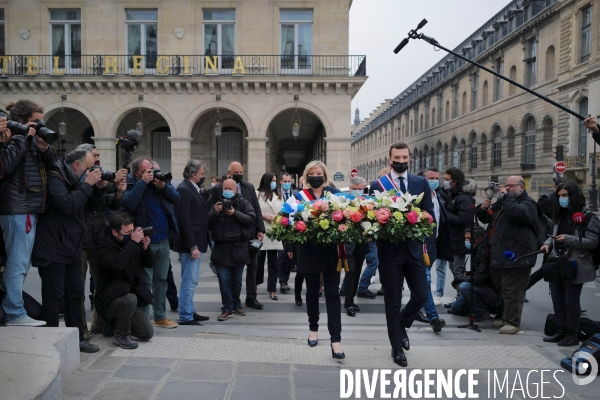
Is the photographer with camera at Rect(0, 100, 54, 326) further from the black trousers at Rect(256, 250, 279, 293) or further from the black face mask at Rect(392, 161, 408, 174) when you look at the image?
the black trousers at Rect(256, 250, 279, 293)

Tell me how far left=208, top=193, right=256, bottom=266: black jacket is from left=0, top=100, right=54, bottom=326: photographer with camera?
258cm

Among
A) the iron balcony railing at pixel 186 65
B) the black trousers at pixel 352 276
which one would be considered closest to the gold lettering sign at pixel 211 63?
the iron balcony railing at pixel 186 65

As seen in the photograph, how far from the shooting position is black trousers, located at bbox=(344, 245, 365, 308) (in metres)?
7.31

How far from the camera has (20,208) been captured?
184 inches

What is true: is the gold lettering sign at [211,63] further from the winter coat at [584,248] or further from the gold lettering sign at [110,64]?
the winter coat at [584,248]

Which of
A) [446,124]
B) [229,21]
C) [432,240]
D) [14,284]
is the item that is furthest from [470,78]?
[14,284]

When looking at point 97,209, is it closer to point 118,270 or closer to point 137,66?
point 118,270

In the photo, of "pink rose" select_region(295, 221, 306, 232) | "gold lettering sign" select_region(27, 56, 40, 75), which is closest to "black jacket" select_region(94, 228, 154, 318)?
"pink rose" select_region(295, 221, 306, 232)

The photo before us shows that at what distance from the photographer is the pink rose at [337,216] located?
4922 mm

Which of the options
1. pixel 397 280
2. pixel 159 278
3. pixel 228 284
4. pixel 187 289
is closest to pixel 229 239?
pixel 228 284

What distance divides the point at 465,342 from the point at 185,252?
3.71 metres

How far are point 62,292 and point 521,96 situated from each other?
4361cm

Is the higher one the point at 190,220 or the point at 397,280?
the point at 190,220

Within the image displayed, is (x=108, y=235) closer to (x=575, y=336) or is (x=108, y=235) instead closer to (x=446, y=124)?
(x=575, y=336)
